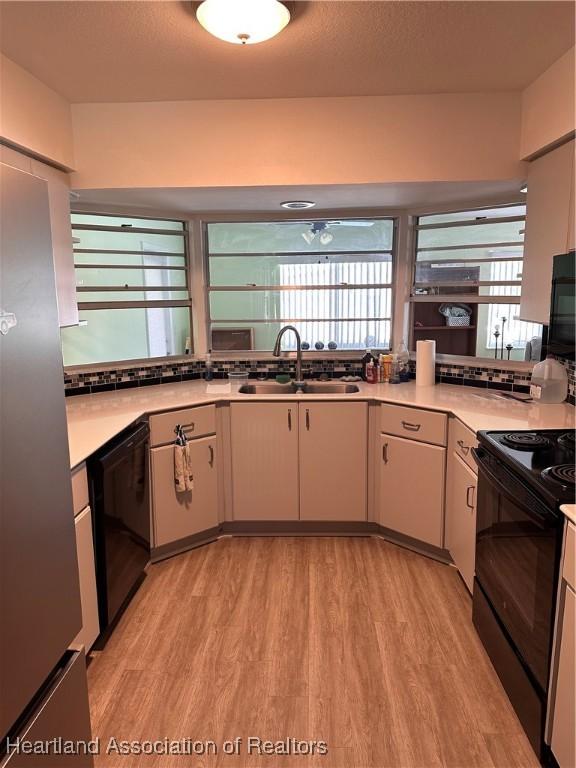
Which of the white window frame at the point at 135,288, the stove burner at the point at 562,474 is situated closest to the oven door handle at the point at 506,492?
the stove burner at the point at 562,474

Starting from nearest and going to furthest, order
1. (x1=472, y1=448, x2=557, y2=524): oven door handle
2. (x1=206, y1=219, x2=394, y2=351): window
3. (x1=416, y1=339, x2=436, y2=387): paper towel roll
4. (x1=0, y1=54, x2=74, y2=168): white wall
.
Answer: (x1=472, y1=448, x2=557, y2=524): oven door handle, (x1=0, y1=54, x2=74, y2=168): white wall, (x1=416, y1=339, x2=436, y2=387): paper towel roll, (x1=206, y1=219, x2=394, y2=351): window

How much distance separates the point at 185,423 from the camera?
308cm

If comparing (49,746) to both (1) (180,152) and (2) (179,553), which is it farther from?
(1) (180,152)

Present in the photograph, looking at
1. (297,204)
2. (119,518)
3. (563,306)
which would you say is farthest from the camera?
(297,204)

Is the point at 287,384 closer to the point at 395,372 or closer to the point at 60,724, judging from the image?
the point at 395,372

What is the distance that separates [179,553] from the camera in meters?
3.17

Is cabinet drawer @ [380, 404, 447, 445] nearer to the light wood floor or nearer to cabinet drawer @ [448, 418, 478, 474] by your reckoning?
cabinet drawer @ [448, 418, 478, 474]

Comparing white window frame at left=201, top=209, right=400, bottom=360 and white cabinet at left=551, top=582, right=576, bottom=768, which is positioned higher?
white window frame at left=201, top=209, right=400, bottom=360

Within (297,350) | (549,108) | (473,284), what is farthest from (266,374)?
(549,108)

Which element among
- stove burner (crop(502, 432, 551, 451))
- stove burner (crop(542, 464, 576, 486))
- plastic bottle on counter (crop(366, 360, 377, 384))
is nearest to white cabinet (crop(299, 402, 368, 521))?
plastic bottle on counter (crop(366, 360, 377, 384))

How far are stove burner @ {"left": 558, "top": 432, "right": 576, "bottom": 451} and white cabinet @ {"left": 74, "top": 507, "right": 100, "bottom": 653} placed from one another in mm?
1944

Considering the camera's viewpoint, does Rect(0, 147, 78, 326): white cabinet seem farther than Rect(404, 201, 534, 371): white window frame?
No

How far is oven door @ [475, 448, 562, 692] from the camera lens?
165 cm

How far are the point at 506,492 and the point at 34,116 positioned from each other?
2622 mm
